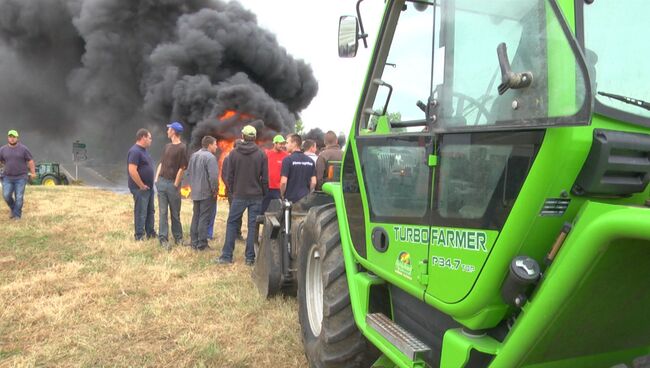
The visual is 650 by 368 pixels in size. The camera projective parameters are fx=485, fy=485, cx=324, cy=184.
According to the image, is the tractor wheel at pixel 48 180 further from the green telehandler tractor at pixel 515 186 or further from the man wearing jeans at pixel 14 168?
the green telehandler tractor at pixel 515 186

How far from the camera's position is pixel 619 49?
1626 millimetres

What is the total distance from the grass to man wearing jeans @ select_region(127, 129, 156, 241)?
1.50 feet

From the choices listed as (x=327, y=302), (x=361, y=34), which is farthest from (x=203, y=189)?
(x=361, y=34)

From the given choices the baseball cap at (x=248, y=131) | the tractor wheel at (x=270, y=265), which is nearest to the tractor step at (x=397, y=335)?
the tractor wheel at (x=270, y=265)

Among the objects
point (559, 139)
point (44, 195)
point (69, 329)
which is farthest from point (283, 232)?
point (44, 195)

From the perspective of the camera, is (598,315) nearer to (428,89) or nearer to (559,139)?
(559,139)

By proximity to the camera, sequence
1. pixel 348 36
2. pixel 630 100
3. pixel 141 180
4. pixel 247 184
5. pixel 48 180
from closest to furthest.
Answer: pixel 630 100 < pixel 348 36 < pixel 247 184 < pixel 141 180 < pixel 48 180

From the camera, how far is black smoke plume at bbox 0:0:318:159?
2520cm

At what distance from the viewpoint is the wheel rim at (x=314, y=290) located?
3.29 meters

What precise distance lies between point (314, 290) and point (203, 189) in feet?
12.5

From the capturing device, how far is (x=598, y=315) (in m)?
1.62

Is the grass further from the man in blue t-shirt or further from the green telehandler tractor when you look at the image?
the green telehandler tractor

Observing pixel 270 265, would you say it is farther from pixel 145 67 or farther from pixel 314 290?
pixel 145 67

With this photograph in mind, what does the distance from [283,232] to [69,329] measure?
1931mm
